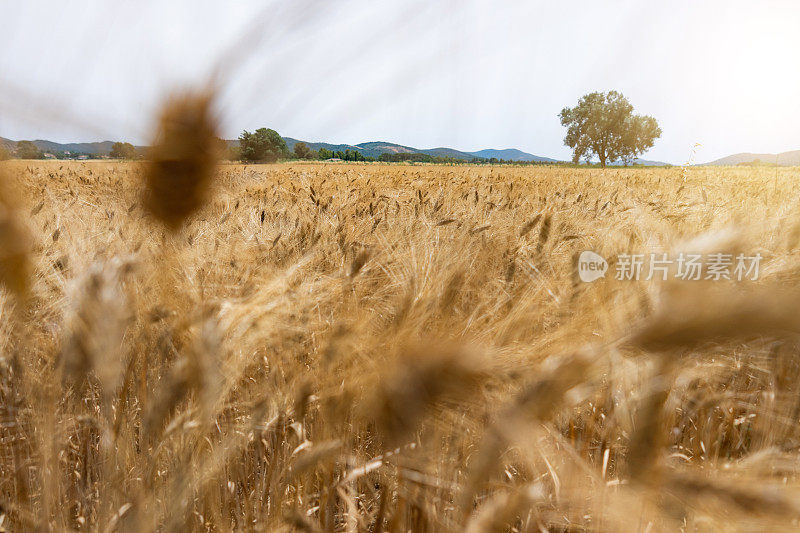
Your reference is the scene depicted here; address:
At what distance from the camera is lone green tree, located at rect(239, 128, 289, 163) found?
2.75 feet

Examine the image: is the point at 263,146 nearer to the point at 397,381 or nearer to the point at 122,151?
the point at 122,151

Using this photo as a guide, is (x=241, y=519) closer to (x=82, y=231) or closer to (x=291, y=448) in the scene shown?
(x=291, y=448)

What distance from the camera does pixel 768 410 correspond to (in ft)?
3.07

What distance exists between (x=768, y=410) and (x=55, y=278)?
156cm

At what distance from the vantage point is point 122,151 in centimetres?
88

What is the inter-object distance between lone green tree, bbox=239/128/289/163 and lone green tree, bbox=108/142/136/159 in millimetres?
209

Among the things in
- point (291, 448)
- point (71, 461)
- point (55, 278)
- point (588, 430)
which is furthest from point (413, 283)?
point (71, 461)

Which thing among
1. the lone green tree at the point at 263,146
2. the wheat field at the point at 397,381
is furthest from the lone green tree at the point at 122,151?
the lone green tree at the point at 263,146

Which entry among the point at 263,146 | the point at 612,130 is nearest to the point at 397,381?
the point at 263,146

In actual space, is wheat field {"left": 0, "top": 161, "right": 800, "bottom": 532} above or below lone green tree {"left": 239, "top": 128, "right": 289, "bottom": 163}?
below

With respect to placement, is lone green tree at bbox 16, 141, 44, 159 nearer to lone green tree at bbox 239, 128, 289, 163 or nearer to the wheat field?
the wheat field

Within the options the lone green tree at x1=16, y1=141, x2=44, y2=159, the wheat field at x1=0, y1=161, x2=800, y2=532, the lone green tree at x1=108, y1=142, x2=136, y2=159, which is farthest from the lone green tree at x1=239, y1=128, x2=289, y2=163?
the lone green tree at x1=16, y1=141, x2=44, y2=159

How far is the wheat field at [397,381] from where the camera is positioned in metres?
0.57

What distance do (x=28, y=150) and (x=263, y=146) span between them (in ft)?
1.40
